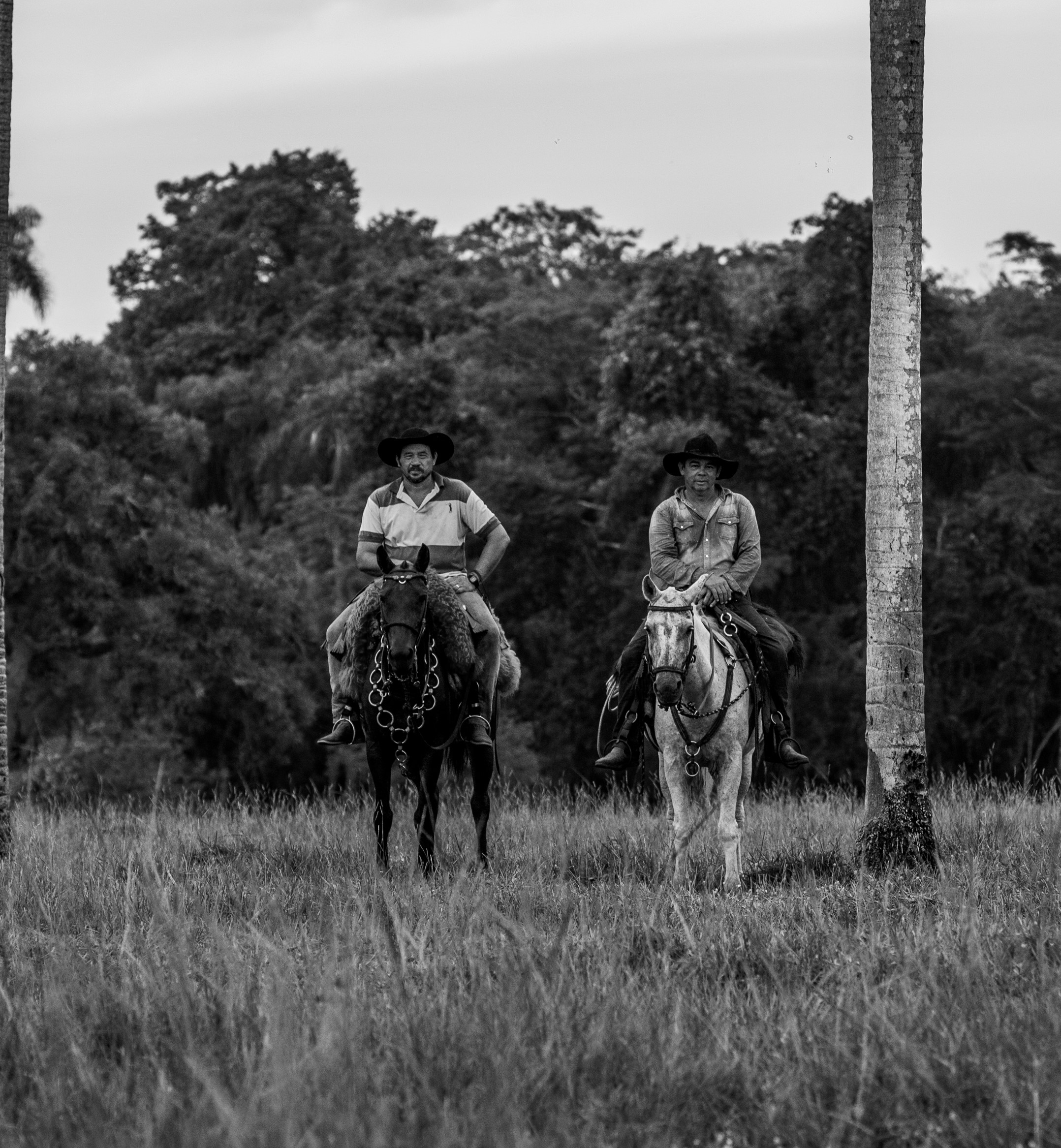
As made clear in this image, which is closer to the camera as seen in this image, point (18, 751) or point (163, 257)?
point (18, 751)

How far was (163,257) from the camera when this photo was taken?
2251 inches

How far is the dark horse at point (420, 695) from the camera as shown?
1043 cm

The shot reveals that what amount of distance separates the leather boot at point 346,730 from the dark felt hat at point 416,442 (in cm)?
156

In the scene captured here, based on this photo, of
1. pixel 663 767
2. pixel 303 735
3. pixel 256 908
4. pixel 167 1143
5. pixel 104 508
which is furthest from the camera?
pixel 303 735

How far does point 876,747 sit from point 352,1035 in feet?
17.7

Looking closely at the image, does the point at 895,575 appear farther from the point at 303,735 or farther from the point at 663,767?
the point at 303,735

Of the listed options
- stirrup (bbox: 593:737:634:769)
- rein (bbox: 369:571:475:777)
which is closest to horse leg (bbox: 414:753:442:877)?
rein (bbox: 369:571:475:777)

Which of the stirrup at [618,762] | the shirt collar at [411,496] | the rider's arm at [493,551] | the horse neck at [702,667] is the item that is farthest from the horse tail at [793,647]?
the shirt collar at [411,496]

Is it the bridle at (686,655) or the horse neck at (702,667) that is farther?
the horse neck at (702,667)

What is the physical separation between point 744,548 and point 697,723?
4.02ft

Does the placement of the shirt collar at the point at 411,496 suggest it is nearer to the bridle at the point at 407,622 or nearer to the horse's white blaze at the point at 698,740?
the bridle at the point at 407,622

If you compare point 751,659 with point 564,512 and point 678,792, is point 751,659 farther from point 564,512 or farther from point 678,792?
point 564,512

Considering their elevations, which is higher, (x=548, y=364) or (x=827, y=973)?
(x=548, y=364)

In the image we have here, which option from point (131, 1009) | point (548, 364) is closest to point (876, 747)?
point (131, 1009)
